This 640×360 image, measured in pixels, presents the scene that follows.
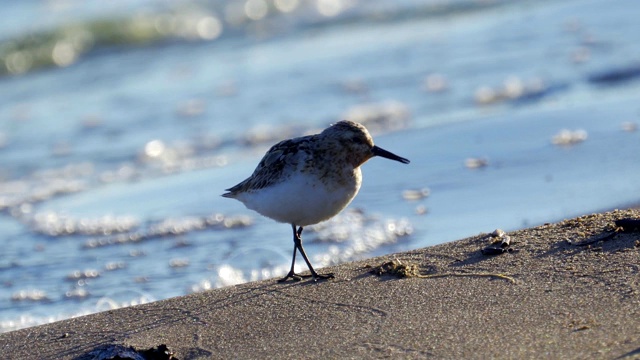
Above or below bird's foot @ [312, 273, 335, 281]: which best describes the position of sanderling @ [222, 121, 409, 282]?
above

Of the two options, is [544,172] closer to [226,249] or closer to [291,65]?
[226,249]

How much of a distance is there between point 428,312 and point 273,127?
19.1ft

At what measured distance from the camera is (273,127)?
32.2 ft

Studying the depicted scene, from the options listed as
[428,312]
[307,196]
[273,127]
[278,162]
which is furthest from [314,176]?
[273,127]

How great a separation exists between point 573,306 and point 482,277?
625mm

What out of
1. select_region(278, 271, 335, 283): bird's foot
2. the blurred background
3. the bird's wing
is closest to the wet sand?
select_region(278, 271, 335, 283): bird's foot

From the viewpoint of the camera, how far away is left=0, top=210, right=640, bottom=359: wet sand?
377cm

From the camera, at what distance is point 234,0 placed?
17.5 m

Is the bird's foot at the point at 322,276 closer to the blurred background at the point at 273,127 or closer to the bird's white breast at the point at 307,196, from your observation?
the bird's white breast at the point at 307,196

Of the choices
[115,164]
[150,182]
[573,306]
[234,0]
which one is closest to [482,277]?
[573,306]

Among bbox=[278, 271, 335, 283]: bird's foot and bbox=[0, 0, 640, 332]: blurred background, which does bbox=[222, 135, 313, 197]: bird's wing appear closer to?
bbox=[278, 271, 335, 283]: bird's foot

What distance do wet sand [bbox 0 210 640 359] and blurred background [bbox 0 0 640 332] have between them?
0.94 meters

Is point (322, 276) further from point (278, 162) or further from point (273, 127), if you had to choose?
point (273, 127)

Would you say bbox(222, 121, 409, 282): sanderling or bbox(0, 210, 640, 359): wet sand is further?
bbox(222, 121, 409, 282): sanderling
